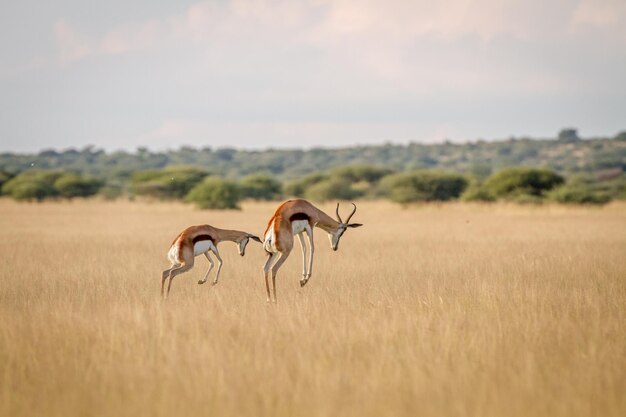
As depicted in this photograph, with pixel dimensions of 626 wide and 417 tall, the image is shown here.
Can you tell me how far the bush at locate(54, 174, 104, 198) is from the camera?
49.9 m

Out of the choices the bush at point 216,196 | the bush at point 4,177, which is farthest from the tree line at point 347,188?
the bush at point 4,177

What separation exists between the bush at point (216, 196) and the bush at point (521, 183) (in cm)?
1363

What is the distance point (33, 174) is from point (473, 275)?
4805 cm

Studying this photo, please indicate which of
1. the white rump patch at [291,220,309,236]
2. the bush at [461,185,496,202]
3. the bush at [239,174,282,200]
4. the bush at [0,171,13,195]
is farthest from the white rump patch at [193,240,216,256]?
the bush at [0,171,13,195]

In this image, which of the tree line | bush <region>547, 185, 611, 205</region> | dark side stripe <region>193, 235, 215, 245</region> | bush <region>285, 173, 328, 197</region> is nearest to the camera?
dark side stripe <region>193, 235, 215, 245</region>

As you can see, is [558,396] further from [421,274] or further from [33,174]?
[33,174]

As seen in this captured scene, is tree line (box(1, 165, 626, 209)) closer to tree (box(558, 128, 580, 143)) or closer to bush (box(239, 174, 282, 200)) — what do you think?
bush (box(239, 174, 282, 200))

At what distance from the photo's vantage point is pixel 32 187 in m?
44.2

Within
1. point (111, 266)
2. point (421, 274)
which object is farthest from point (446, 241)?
point (111, 266)

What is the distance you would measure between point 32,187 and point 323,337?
4051 cm

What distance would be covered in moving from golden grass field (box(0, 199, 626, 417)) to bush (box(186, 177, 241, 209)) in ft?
74.3

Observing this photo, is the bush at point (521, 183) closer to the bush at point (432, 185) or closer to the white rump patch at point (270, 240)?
the bush at point (432, 185)

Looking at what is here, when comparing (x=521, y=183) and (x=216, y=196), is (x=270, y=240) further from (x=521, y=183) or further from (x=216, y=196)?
(x=521, y=183)

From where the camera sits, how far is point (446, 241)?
19.0 m
